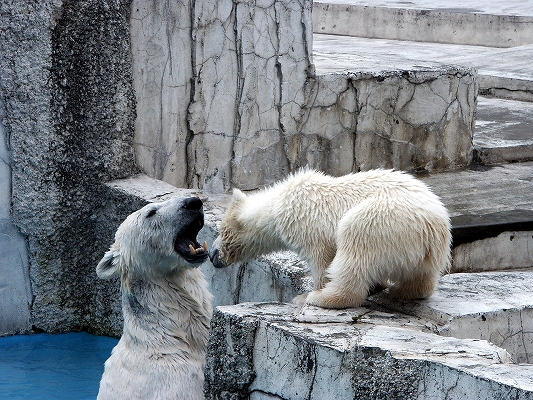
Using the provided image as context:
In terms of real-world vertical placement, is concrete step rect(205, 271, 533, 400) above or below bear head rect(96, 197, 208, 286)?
below

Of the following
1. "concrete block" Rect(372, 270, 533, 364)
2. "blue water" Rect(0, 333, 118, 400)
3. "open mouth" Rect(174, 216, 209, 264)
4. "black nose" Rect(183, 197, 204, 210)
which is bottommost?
"blue water" Rect(0, 333, 118, 400)

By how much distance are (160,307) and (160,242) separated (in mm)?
285

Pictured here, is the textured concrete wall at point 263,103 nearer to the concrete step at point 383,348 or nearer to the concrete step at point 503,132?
the concrete step at point 503,132

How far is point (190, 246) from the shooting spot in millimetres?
3873

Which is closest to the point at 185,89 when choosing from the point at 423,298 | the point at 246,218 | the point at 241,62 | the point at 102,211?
the point at 241,62

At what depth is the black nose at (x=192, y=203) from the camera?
3.82 metres

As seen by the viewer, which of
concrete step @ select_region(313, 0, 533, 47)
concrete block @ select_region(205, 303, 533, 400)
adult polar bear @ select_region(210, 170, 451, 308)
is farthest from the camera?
concrete step @ select_region(313, 0, 533, 47)

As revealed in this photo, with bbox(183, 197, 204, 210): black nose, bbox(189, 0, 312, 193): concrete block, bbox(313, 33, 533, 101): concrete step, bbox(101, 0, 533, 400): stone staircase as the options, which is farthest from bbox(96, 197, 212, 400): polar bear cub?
bbox(313, 33, 533, 101): concrete step

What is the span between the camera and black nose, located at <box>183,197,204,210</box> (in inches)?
150

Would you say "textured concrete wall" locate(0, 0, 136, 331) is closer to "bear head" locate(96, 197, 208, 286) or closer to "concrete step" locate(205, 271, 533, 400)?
"bear head" locate(96, 197, 208, 286)

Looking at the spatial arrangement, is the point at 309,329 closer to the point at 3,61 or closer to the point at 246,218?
the point at 246,218

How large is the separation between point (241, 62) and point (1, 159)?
64.3 inches

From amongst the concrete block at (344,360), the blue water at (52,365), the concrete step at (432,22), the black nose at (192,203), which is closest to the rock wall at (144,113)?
the blue water at (52,365)

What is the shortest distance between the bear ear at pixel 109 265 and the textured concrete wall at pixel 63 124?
1.75 meters
